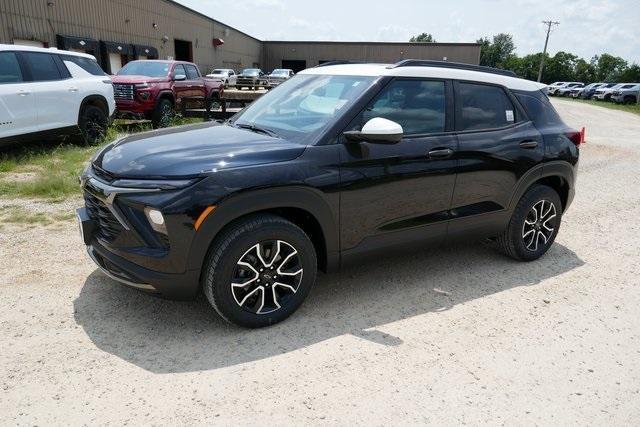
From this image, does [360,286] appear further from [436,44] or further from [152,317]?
[436,44]

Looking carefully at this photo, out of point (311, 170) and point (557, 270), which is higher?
point (311, 170)

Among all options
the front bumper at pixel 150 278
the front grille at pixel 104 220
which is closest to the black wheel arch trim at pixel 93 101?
the front grille at pixel 104 220

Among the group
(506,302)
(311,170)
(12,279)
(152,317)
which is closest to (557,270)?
(506,302)

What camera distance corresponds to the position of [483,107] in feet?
13.7

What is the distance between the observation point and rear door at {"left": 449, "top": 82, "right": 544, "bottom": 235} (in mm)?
3992

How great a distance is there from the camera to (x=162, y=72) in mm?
12562

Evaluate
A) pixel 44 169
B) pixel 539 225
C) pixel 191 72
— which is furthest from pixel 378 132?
pixel 191 72

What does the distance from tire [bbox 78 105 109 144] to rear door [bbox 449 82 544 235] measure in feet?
24.9

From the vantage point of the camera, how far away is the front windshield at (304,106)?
3.51 m

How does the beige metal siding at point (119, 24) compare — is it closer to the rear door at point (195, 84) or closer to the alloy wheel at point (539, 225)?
the rear door at point (195, 84)

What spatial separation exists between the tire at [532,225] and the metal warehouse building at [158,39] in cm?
1896

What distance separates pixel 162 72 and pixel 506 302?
36.7 feet

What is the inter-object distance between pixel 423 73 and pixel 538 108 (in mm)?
1424

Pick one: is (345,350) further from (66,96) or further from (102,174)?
(66,96)
